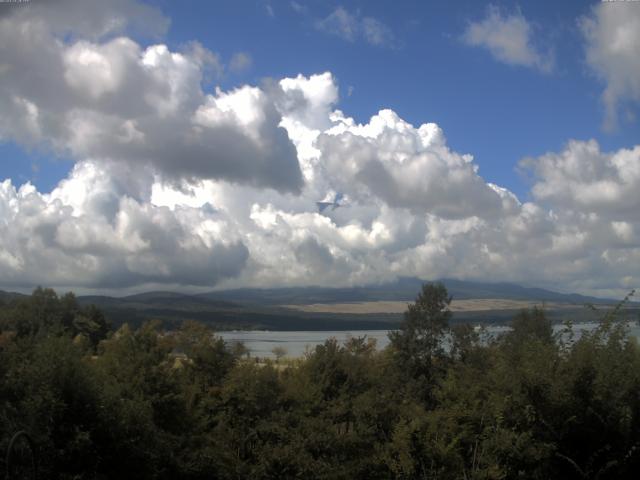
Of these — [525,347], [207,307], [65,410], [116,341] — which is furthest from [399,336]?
[207,307]

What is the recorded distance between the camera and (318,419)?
25359mm

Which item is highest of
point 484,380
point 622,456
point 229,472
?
point 484,380

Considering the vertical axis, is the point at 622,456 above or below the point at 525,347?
below

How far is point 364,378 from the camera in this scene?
3600 centimetres

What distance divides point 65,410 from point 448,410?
37.7 feet

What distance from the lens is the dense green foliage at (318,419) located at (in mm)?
17109

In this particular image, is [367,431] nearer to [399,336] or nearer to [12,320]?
[399,336]

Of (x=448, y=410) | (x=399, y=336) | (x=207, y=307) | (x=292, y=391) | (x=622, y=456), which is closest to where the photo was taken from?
(x=622, y=456)

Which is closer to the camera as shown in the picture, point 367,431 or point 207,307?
point 367,431

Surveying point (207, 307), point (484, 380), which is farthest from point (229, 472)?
point (207, 307)

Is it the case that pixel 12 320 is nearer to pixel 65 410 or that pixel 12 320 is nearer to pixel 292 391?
pixel 292 391

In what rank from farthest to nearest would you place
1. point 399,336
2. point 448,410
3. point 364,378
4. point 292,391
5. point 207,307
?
point 207,307
point 399,336
point 364,378
point 292,391
point 448,410

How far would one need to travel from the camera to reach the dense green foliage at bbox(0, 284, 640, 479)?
1711 cm

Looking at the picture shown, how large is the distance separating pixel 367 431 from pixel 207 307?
132 meters
